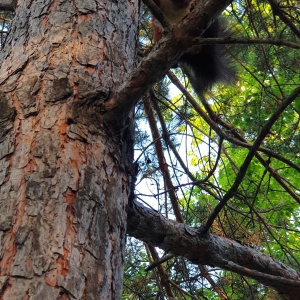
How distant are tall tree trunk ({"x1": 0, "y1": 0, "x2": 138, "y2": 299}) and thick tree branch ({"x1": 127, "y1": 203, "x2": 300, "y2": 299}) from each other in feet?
1.05

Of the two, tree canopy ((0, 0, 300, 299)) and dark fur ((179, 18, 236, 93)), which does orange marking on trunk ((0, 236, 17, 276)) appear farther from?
dark fur ((179, 18, 236, 93))

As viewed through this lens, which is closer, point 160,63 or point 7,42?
point 160,63

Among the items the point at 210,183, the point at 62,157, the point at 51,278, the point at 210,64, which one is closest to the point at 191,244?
the point at 210,183

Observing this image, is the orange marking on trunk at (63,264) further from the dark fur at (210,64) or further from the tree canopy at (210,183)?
the dark fur at (210,64)

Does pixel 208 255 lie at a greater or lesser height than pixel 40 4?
lesser

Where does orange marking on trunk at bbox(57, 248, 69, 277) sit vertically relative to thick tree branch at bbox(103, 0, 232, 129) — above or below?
below

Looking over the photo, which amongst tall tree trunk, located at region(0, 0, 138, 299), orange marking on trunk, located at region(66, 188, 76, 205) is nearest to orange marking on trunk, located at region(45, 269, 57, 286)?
tall tree trunk, located at region(0, 0, 138, 299)

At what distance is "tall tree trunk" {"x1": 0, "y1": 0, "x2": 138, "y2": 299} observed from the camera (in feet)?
2.86

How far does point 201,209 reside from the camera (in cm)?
250

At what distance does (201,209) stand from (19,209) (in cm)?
166

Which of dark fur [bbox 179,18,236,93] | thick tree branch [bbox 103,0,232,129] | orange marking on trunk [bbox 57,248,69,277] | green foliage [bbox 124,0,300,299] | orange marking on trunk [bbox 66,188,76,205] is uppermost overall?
dark fur [bbox 179,18,236,93]

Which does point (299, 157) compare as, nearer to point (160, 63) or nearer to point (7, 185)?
point (160, 63)

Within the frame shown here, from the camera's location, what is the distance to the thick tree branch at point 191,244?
57.1 inches

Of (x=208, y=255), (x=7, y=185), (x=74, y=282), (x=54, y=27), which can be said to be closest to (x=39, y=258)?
(x=74, y=282)
